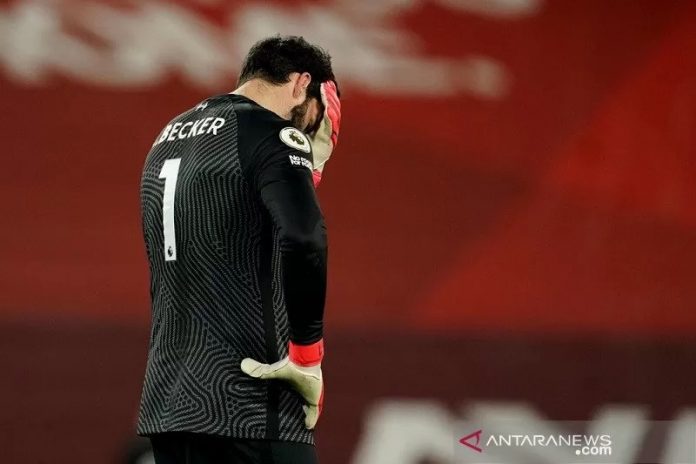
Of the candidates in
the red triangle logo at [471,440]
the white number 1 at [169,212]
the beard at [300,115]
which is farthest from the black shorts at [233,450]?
the red triangle logo at [471,440]

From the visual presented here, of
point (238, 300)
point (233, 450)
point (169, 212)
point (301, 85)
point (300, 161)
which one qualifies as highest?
point (301, 85)

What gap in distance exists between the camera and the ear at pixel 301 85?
100 inches

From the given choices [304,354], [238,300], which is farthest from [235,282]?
[304,354]

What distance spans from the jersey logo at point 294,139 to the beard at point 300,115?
19 cm

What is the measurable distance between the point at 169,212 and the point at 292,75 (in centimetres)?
42

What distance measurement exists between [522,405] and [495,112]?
1172mm

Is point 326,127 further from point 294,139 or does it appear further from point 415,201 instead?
point 415,201

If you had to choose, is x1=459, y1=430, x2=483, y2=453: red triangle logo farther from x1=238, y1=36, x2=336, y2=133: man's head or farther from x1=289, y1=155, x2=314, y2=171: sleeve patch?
x1=289, y1=155, x2=314, y2=171: sleeve patch

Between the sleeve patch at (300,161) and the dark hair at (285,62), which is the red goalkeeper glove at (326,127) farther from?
the sleeve patch at (300,161)

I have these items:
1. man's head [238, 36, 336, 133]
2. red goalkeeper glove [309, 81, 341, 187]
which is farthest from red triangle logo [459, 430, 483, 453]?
man's head [238, 36, 336, 133]

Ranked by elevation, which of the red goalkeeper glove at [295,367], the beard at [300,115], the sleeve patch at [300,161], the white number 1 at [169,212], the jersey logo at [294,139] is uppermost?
the beard at [300,115]

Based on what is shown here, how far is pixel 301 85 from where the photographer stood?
101 inches

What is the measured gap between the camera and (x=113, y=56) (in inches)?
182

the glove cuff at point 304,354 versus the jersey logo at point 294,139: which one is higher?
the jersey logo at point 294,139
